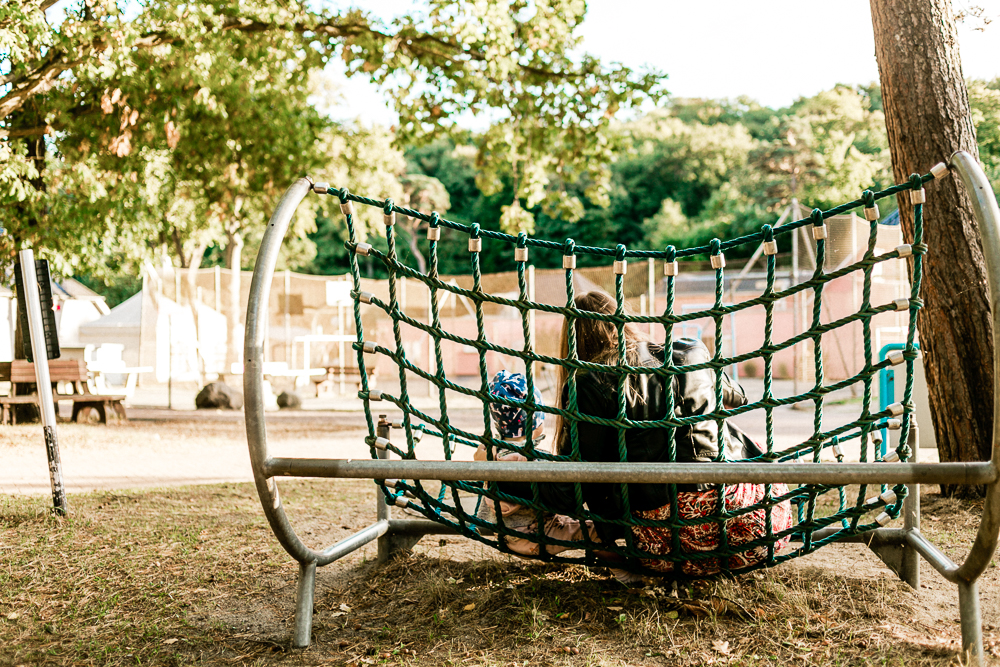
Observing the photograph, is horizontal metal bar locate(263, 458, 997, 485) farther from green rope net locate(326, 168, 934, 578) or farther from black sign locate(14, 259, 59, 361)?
black sign locate(14, 259, 59, 361)

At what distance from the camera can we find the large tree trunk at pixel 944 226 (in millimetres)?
3570

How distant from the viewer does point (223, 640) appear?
7.59 feet

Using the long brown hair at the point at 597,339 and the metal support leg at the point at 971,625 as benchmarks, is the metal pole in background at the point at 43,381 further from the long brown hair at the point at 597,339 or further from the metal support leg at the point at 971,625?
the metal support leg at the point at 971,625

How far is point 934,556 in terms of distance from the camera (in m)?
2.27

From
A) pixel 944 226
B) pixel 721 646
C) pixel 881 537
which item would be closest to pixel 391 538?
pixel 721 646

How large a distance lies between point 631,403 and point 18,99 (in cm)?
725

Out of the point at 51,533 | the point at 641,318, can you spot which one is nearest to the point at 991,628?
the point at 641,318

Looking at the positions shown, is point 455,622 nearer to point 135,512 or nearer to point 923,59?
point 135,512

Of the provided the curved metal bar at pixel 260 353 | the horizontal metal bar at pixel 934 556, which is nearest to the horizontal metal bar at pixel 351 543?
the curved metal bar at pixel 260 353

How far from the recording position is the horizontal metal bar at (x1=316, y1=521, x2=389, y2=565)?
2.40m

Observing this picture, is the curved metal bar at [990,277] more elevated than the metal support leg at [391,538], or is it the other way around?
the curved metal bar at [990,277]

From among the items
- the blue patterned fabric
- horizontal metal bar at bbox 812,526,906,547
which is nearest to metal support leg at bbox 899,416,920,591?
horizontal metal bar at bbox 812,526,906,547

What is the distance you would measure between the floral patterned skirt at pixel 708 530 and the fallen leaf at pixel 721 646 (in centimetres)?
20

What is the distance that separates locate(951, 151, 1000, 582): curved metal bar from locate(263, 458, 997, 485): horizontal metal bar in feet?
0.27
